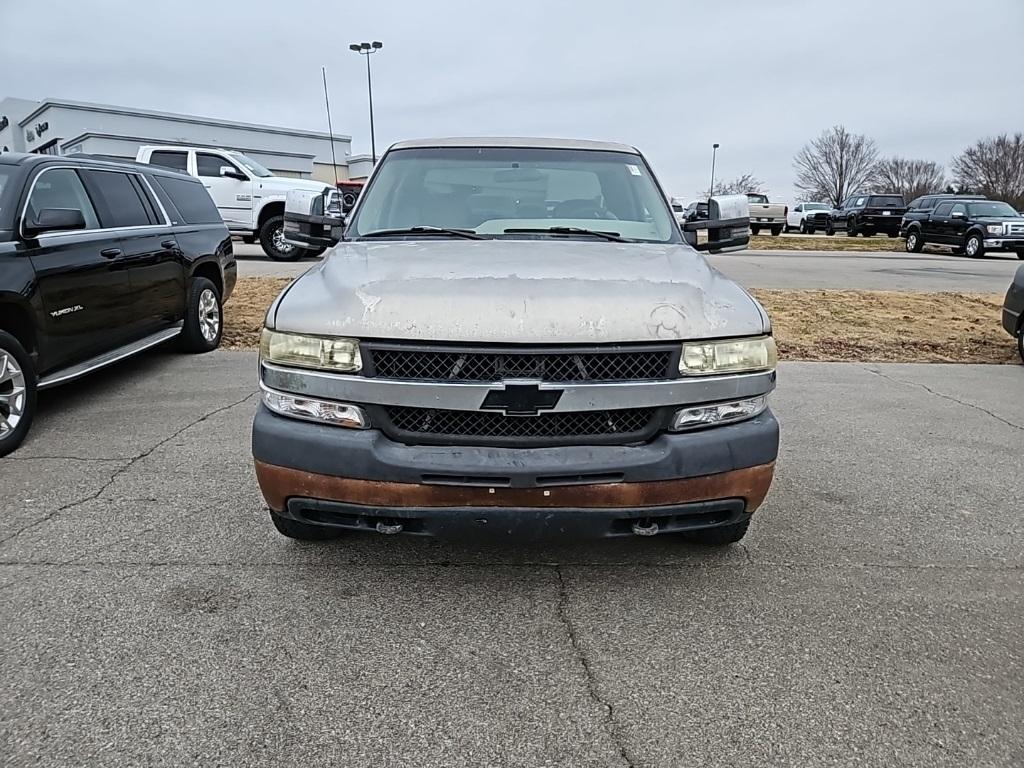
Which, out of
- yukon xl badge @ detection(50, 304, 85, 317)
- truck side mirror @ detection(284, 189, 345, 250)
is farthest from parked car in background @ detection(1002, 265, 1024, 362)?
yukon xl badge @ detection(50, 304, 85, 317)

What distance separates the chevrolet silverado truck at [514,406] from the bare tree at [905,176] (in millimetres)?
84521

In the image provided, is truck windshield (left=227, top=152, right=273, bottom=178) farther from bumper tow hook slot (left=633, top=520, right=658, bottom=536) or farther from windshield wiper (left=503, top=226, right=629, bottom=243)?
bumper tow hook slot (left=633, top=520, right=658, bottom=536)

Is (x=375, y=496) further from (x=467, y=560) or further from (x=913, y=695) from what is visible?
(x=913, y=695)

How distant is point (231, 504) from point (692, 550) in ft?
7.55

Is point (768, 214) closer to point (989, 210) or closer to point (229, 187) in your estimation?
point (989, 210)

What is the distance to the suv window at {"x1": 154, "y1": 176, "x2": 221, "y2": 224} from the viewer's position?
711 cm

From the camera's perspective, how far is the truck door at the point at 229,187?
579 inches

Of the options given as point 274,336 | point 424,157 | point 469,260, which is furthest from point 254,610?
point 424,157

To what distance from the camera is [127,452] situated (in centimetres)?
457

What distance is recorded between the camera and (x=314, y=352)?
270cm

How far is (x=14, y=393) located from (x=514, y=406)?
3.68 metres

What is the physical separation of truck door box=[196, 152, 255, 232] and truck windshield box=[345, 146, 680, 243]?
37.9 ft

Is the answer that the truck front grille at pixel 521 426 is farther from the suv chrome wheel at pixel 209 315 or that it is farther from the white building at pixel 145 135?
Answer: the white building at pixel 145 135

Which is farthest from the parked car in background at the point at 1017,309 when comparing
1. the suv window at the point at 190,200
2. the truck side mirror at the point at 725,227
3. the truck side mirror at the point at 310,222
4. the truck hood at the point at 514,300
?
the suv window at the point at 190,200
